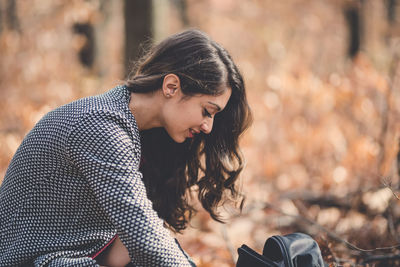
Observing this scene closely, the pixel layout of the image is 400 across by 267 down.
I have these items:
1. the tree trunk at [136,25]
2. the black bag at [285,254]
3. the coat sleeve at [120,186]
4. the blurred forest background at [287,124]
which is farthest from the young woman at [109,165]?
the tree trunk at [136,25]

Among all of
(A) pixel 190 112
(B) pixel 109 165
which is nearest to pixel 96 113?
(B) pixel 109 165

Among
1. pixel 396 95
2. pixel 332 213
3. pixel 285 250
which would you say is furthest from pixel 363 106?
pixel 285 250

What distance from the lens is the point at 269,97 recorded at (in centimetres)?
545

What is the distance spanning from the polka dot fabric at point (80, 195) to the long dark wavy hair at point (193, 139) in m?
0.31

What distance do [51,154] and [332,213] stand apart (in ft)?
9.78

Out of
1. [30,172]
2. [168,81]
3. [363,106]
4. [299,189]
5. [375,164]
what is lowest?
[299,189]

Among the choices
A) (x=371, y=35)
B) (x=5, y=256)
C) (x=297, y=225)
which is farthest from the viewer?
(x=371, y=35)

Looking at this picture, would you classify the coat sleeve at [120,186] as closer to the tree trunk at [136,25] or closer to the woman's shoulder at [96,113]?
the woman's shoulder at [96,113]

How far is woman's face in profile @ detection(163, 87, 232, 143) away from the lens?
201cm

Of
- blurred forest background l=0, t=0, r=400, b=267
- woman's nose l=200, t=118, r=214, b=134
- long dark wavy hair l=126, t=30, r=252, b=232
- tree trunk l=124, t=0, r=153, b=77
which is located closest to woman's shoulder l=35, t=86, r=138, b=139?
long dark wavy hair l=126, t=30, r=252, b=232

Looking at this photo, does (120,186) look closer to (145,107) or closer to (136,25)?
(145,107)

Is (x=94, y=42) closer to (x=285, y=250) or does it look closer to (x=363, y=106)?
(x=363, y=106)

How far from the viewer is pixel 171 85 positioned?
1979mm

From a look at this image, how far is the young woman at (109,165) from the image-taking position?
5.46 feet
